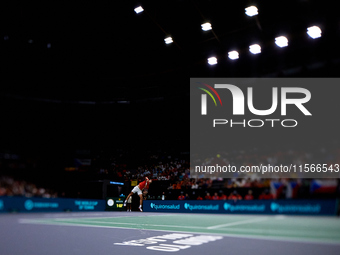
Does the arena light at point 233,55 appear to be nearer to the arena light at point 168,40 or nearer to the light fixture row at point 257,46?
the light fixture row at point 257,46

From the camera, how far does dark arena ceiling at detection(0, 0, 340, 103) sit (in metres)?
4.82

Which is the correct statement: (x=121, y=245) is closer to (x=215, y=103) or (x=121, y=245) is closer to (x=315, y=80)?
(x=315, y=80)

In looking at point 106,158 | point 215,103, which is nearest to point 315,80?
point 106,158

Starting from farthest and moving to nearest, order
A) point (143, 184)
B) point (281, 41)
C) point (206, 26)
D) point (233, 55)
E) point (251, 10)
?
point (233, 55) < point (206, 26) < point (281, 41) < point (251, 10) < point (143, 184)

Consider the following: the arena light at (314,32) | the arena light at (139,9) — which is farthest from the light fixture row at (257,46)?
the arena light at (139,9)

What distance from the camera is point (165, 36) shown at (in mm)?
10297

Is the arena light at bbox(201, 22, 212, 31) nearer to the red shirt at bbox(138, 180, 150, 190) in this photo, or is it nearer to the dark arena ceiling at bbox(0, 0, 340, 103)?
the dark arena ceiling at bbox(0, 0, 340, 103)

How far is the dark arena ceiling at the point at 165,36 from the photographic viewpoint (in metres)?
4.82

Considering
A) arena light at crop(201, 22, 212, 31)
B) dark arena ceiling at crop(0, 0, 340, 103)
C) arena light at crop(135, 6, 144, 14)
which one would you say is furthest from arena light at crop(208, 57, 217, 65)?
arena light at crop(135, 6, 144, 14)

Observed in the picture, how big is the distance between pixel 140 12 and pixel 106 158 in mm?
7525

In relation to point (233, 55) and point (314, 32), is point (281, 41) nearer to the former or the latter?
point (233, 55)

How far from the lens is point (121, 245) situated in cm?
230

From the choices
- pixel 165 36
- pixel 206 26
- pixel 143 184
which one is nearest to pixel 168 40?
pixel 165 36

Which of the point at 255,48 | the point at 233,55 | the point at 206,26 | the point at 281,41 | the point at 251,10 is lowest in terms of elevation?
the point at 281,41
